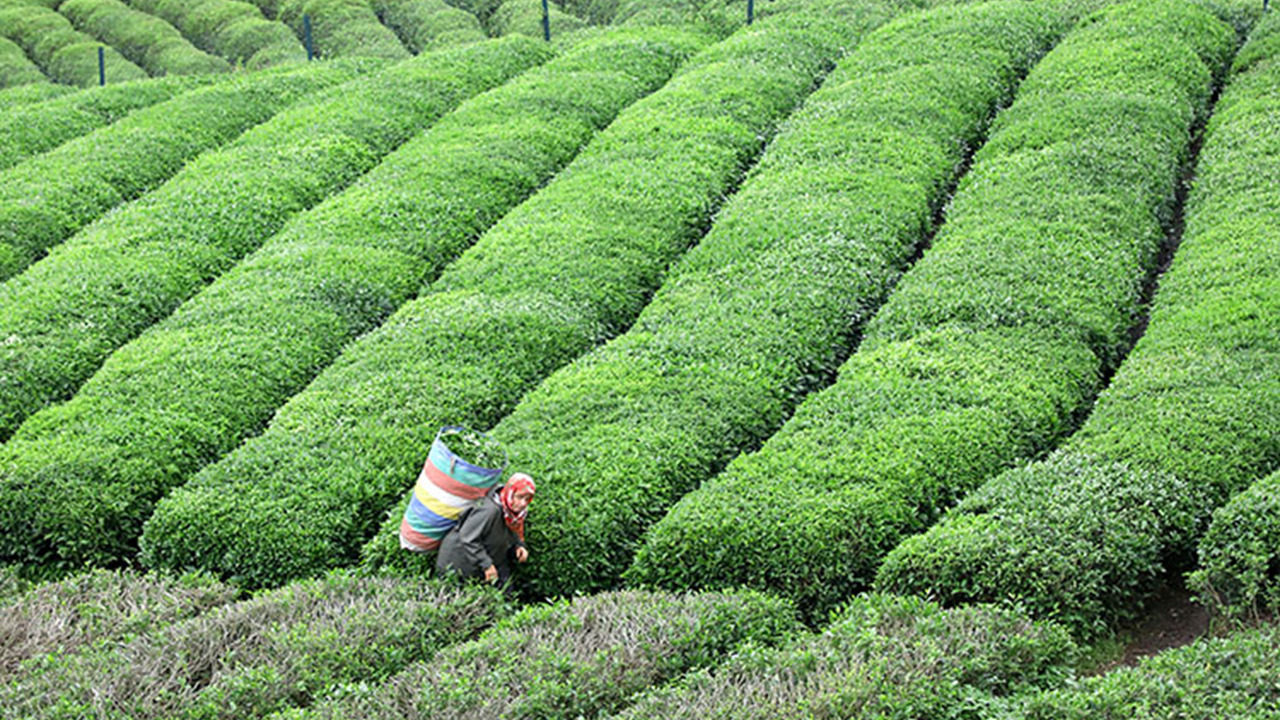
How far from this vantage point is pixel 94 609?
12031mm

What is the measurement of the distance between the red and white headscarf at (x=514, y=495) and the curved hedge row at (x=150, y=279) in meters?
5.00

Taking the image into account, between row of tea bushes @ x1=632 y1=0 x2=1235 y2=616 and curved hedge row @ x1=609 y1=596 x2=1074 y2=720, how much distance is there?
1209 millimetres

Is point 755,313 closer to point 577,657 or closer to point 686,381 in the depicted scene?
point 686,381

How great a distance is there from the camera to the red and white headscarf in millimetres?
12031

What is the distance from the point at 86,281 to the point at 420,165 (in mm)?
6547

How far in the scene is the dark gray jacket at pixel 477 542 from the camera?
12.0 metres

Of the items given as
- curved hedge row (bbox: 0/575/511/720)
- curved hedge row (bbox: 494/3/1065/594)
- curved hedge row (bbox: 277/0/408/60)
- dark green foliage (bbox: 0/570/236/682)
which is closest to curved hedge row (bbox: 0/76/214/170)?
curved hedge row (bbox: 277/0/408/60)

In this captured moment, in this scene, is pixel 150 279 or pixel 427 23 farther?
pixel 427 23

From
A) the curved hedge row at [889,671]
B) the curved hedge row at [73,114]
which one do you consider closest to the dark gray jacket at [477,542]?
the curved hedge row at [889,671]

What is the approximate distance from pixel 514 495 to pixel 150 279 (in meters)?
10.3

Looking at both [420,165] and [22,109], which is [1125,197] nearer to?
[420,165]

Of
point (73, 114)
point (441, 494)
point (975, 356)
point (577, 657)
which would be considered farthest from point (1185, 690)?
point (73, 114)

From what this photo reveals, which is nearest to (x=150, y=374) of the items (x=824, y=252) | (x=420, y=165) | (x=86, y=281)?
(x=86, y=281)

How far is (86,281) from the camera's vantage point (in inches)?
749
